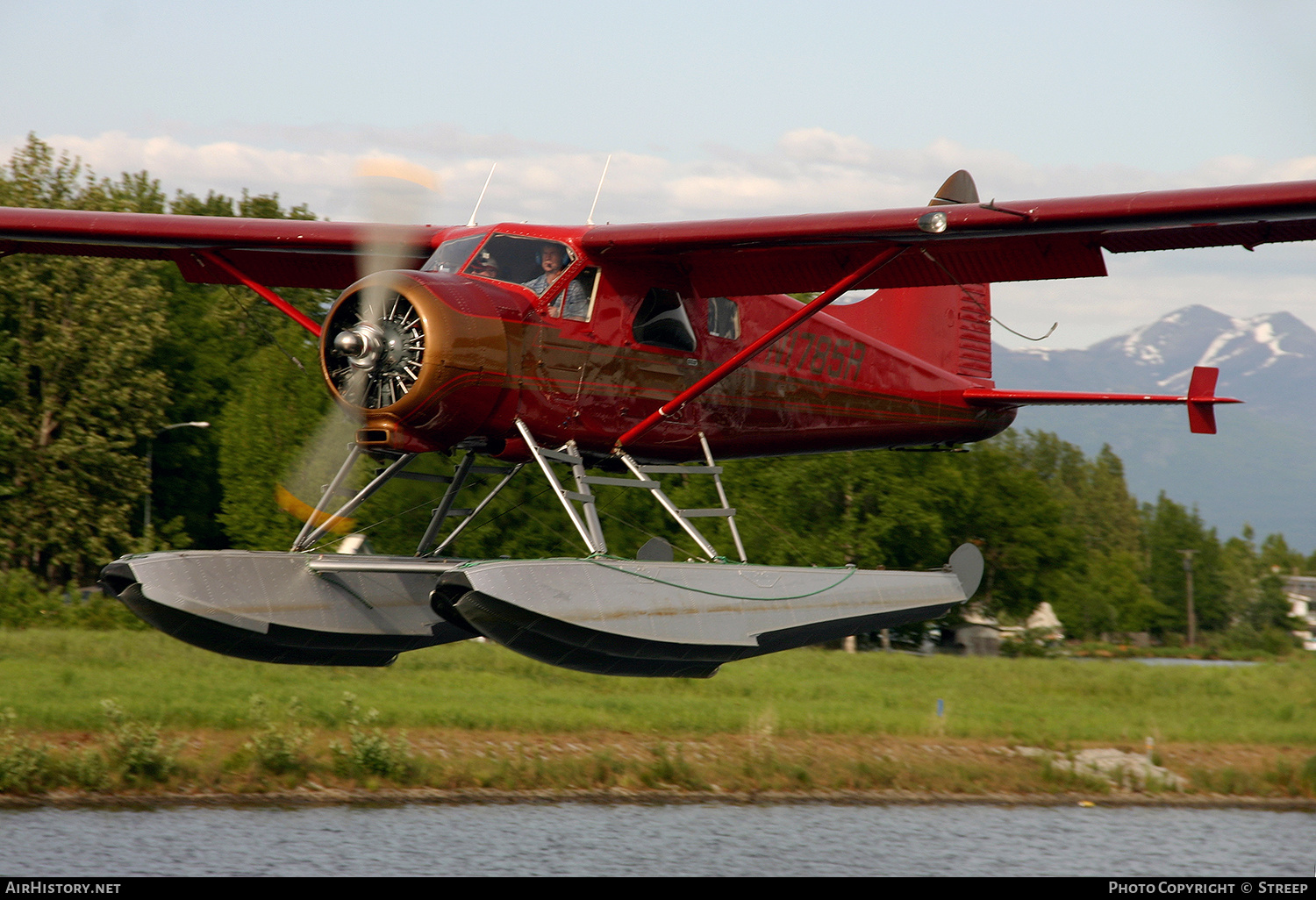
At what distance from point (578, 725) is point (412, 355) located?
1820 cm

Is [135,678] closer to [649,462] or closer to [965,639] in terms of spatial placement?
[649,462]

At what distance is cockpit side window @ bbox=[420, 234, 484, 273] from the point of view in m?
9.70

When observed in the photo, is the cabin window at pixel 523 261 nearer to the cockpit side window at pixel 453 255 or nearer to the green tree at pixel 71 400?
the cockpit side window at pixel 453 255

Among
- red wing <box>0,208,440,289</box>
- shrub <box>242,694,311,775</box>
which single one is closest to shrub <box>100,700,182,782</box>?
shrub <box>242,694,311,775</box>

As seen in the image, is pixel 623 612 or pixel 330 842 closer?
pixel 623 612

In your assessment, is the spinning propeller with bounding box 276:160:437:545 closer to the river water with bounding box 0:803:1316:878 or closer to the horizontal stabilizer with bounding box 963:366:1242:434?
the horizontal stabilizer with bounding box 963:366:1242:434

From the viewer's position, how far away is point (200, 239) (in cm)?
1166

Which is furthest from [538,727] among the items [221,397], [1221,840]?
[221,397]

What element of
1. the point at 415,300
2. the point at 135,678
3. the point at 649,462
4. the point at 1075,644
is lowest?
the point at 1075,644

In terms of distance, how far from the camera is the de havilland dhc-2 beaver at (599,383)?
8867 mm

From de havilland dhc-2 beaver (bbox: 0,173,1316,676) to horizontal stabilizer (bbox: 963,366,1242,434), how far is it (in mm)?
58

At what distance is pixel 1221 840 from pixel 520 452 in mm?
21149

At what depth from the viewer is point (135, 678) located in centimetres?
2541

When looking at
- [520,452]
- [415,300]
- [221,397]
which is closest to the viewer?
[415,300]
